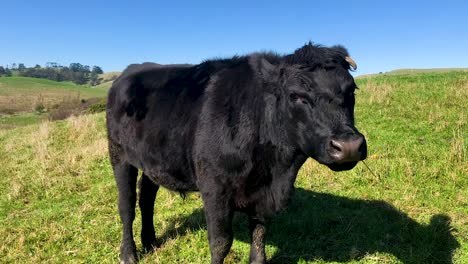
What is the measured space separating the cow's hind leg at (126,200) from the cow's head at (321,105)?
2.63m

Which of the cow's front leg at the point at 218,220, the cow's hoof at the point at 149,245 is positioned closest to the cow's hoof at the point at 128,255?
the cow's hoof at the point at 149,245

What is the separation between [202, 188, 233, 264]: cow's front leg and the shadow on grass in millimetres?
1038

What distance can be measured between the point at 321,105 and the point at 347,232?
2630 millimetres

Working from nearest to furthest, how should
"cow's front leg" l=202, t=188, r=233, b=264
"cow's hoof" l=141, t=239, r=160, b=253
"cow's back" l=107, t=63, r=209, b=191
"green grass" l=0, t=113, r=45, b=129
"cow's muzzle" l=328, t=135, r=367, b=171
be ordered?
"cow's muzzle" l=328, t=135, r=367, b=171 → "cow's front leg" l=202, t=188, r=233, b=264 → "cow's back" l=107, t=63, r=209, b=191 → "cow's hoof" l=141, t=239, r=160, b=253 → "green grass" l=0, t=113, r=45, b=129

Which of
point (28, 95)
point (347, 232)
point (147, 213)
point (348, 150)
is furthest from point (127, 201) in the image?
point (28, 95)

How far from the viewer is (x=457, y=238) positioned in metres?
4.91

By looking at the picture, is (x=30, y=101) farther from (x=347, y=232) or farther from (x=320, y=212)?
(x=347, y=232)

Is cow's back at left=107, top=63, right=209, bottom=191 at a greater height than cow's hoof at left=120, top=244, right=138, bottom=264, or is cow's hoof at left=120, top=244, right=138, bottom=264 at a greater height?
cow's back at left=107, top=63, right=209, bottom=191

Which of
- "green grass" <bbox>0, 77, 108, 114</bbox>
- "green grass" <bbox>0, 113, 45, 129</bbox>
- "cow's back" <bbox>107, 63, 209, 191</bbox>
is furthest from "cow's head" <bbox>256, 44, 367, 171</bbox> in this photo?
"green grass" <bbox>0, 77, 108, 114</bbox>

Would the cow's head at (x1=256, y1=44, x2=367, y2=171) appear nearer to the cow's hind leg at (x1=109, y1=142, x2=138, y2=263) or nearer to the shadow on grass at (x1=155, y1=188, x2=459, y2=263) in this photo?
the shadow on grass at (x1=155, y1=188, x2=459, y2=263)

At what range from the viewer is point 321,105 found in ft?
10.7

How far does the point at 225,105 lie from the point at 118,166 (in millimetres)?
2231

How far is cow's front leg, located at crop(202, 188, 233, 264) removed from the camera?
3990mm

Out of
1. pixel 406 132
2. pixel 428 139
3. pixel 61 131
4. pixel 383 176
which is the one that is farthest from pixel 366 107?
pixel 61 131
